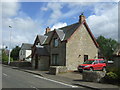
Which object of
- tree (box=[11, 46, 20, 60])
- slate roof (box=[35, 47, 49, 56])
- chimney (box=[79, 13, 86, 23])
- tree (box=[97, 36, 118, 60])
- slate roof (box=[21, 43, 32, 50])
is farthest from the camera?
tree (box=[11, 46, 20, 60])

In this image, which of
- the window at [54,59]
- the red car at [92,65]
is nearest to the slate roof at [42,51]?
the window at [54,59]

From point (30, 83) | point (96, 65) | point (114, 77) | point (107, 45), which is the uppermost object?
point (107, 45)

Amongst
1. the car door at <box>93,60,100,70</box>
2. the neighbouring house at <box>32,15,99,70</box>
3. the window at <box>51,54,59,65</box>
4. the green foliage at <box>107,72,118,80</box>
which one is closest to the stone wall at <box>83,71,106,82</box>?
the green foliage at <box>107,72,118,80</box>

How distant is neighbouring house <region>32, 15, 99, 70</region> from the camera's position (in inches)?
975

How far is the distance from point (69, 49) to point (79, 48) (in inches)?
83.2

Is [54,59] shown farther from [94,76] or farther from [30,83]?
[30,83]

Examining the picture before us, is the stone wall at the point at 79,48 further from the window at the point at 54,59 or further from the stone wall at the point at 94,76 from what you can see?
the stone wall at the point at 94,76

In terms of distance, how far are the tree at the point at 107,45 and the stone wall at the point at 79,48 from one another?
4297 centimetres

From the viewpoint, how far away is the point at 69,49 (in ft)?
81.3

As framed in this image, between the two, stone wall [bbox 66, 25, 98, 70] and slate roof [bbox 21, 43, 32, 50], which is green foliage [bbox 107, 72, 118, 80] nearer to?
stone wall [bbox 66, 25, 98, 70]

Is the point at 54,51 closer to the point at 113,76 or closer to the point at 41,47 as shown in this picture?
the point at 41,47

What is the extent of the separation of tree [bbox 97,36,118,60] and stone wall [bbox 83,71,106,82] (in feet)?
185

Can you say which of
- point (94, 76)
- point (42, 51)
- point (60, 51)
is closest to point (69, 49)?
point (60, 51)

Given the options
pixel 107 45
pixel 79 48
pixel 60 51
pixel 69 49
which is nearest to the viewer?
pixel 69 49
